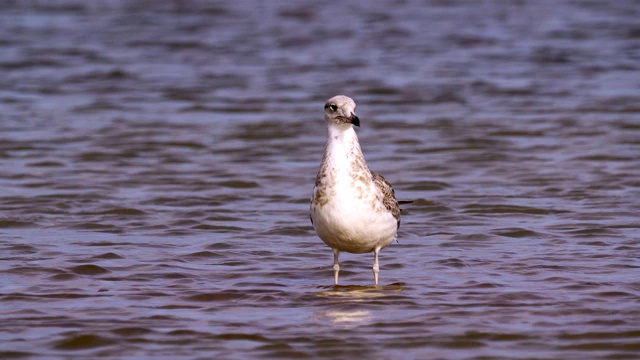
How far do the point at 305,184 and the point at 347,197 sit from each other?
4693 mm

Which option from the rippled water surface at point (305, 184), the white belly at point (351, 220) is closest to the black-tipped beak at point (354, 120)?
the white belly at point (351, 220)

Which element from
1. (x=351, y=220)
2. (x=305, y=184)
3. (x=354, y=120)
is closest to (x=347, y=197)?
(x=351, y=220)

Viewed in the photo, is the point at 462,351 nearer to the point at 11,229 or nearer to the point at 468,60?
the point at 11,229

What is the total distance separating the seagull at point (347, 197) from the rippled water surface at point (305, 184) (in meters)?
0.45

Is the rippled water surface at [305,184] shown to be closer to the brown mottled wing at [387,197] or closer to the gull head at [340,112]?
the brown mottled wing at [387,197]

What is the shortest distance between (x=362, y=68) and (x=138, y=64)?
3856 mm

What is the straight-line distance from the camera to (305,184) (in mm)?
13383

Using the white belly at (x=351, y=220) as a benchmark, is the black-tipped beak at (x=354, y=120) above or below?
above

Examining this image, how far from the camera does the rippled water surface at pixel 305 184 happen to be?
8047 mm

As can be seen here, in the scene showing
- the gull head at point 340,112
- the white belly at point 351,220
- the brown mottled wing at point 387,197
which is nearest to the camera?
the white belly at point 351,220

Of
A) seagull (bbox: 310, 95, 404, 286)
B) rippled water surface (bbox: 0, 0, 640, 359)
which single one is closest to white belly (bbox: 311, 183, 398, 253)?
seagull (bbox: 310, 95, 404, 286)

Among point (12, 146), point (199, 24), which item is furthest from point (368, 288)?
point (199, 24)

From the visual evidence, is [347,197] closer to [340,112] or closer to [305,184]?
[340,112]

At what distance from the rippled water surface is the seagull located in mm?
450
